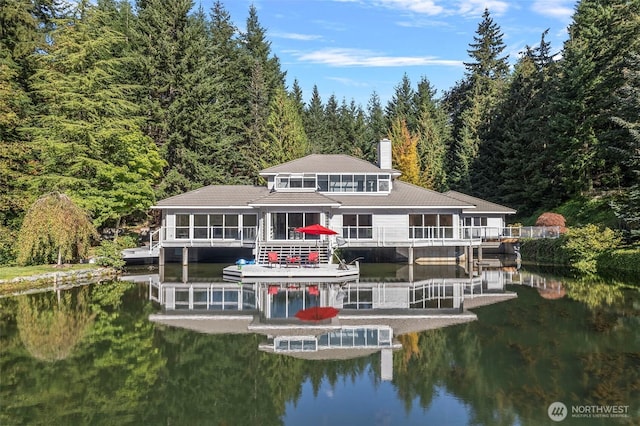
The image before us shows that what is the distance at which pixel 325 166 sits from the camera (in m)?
35.1

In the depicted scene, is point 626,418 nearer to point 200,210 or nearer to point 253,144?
point 200,210

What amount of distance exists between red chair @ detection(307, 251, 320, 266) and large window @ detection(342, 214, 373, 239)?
171 inches

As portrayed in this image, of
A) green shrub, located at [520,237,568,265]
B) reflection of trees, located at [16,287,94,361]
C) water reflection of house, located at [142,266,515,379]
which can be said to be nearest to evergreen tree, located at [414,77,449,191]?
green shrub, located at [520,237,568,265]

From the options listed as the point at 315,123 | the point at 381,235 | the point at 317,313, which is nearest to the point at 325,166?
the point at 381,235

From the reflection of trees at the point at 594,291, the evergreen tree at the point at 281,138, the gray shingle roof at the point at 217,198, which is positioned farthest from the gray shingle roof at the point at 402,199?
the evergreen tree at the point at 281,138

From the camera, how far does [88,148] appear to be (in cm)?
3250

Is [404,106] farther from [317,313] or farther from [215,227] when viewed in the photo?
[317,313]

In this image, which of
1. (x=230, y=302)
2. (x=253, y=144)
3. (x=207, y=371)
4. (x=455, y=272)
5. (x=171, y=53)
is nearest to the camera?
(x=207, y=371)

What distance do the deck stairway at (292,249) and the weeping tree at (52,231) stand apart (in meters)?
9.92

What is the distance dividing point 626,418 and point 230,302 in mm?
14326

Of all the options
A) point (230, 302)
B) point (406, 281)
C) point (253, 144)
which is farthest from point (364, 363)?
point (253, 144)

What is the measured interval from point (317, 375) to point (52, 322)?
33.2ft

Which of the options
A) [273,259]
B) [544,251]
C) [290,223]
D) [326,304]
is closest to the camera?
[326,304]

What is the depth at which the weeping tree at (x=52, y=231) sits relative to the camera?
25500 mm
